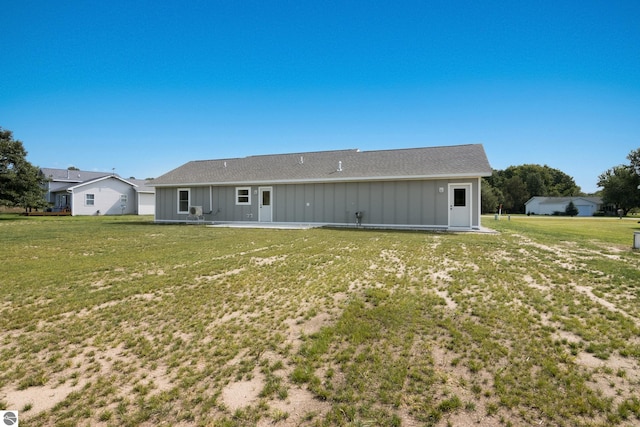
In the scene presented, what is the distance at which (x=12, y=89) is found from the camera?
2102 cm

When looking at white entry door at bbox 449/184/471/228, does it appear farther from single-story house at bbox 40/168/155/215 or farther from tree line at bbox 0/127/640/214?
single-story house at bbox 40/168/155/215

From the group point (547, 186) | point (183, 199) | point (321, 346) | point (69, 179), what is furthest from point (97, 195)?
point (547, 186)

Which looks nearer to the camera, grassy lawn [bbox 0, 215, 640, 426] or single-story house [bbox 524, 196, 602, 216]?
grassy lawn [bbox 0, 215, 640, 426]

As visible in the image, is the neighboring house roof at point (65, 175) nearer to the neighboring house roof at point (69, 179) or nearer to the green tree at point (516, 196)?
the neighboring house roof at point (69, 179)

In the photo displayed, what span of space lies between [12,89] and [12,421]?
2828 cm

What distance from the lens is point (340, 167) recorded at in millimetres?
17625

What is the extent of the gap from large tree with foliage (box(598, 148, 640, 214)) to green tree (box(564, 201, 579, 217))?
524 centimetres

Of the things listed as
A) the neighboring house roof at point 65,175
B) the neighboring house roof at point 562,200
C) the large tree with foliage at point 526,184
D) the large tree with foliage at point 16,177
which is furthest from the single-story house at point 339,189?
the neighboring house roof at point 562,200

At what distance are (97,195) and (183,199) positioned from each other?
17266 mm

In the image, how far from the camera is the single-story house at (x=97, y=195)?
99.8ft

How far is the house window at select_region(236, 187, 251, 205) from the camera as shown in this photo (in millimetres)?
18875

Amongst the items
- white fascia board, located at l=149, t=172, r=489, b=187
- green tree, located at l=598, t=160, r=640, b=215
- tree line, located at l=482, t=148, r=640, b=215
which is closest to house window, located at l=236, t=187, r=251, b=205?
white fascia board, located at l=149, t=172, r=489, b=187

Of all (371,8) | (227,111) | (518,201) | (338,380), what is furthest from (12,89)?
(518,201)

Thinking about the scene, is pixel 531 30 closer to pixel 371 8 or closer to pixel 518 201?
pixel 371 8
